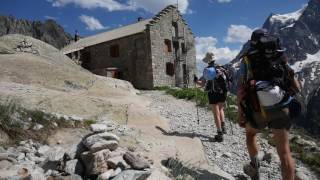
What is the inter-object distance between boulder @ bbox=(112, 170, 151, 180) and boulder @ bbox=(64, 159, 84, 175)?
93 centimetres

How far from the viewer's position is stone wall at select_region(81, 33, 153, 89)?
115ft

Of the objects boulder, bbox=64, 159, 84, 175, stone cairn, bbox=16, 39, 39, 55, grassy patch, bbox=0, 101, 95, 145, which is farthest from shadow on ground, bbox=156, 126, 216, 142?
stone cairn, bbox=16, 39, 39, 55

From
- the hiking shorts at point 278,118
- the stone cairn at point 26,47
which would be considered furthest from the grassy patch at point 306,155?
the stone cairn at point 26,47

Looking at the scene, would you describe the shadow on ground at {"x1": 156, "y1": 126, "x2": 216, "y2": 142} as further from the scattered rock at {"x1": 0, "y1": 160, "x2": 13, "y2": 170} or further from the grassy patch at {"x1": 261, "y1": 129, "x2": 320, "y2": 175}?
the scattered rock at {"x1": 0, "y1": 160, "x2": 13, "y2": 170}

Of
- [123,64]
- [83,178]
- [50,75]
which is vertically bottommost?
[83,178]

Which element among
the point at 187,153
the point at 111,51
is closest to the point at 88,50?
the point at 111,51

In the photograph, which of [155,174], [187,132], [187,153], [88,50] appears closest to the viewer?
[155,174]

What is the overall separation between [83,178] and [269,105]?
3.52m

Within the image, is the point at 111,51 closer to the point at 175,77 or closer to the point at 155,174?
the point at 175,77

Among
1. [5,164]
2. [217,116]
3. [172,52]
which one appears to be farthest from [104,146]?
[172,52]

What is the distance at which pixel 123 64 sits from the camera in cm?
3728

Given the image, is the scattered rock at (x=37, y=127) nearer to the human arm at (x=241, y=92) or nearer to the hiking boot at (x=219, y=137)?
the hiking boot at (x=219, y=137)

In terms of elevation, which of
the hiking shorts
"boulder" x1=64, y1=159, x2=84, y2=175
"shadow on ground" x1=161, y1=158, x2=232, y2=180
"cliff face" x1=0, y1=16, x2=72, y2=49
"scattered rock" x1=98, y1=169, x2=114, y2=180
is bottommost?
"shadow on ground" x1=161, y1=158, x2=232, y2=180

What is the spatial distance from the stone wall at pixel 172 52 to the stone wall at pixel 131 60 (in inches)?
26.7
